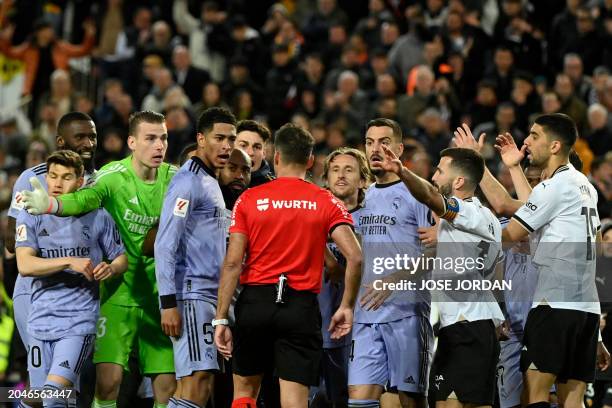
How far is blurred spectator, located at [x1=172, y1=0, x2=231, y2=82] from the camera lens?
Result: 19.2 meters

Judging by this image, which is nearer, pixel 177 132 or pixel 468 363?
pixel 468 363

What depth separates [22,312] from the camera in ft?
30.9

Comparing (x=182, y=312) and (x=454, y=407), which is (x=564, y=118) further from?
(x=182, y=312)

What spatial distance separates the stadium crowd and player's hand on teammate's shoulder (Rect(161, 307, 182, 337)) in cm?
476

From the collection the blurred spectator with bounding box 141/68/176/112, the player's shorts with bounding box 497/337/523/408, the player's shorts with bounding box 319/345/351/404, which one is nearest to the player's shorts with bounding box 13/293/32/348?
the player's shorts with bounding box 319/345/351/404

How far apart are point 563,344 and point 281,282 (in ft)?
7.47

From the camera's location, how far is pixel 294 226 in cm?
817

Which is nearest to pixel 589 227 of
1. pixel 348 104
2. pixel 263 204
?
pixel 263 204

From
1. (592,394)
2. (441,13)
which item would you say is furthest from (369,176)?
(441,13)

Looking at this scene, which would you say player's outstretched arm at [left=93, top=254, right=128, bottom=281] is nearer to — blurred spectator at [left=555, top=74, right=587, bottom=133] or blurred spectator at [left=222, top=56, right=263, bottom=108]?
blurred spectator at [left=555, top=74, right=587, bottom=133]

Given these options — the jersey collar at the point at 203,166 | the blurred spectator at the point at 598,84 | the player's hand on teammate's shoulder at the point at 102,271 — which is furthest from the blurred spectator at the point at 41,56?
the player's hand on teammate's shoulder at the point at 102,271

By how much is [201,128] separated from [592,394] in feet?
15.6

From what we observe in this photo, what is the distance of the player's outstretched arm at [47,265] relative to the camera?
8.61 metres

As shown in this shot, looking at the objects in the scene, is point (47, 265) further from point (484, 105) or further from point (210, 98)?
point (210, 98)
